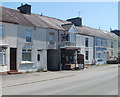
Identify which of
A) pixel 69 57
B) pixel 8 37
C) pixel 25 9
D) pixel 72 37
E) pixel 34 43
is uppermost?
pixel 25 9

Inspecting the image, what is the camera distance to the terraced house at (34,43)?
2200cm

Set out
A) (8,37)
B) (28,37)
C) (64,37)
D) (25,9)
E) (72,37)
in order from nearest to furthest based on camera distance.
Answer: (8,37)
(28,37)
(25,9)
(64,37)
(72,37)

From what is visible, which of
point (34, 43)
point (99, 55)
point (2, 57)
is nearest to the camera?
point (2, 57)

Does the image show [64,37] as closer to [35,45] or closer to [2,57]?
[35,45]

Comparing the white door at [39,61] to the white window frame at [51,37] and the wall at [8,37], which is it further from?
the wall at [8,37]

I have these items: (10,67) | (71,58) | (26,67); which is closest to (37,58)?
(26,67)

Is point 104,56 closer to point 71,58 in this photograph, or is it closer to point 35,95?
point 71,58

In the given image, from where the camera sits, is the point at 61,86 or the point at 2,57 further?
the point at 2,57

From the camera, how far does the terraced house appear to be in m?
22.0

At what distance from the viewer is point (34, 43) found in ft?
83.3

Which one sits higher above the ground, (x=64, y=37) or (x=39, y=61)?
(x=64, y=37)

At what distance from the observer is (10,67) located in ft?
73.0

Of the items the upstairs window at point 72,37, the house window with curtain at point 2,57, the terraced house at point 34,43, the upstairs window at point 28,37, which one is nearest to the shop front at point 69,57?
the terraced house at point 34,43

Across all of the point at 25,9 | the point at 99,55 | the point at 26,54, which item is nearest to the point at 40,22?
the point at 25,9
